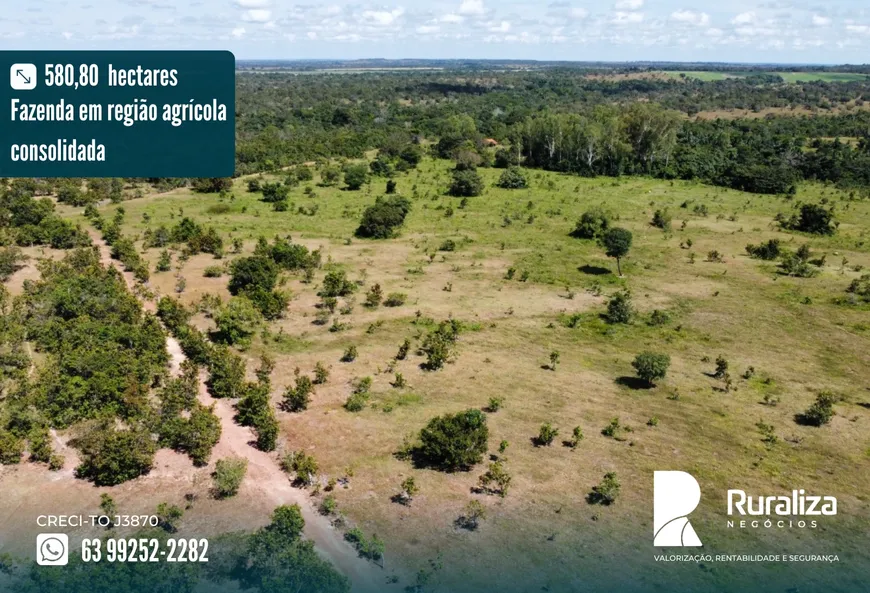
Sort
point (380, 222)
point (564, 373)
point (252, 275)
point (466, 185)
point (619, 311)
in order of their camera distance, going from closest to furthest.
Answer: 1. point (564, 373)
2. point (619, 311)
3. point (252, 275)
4. point (380, 222)
5. point (466, 185)

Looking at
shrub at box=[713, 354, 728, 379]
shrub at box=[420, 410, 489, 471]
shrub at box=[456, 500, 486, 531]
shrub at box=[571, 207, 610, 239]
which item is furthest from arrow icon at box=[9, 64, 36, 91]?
shrub at box=[571, 207, 610, 239]

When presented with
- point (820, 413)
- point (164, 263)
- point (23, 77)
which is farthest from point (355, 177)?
point (820, 413)

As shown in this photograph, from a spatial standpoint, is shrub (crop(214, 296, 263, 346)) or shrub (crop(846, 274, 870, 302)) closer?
shrub (crop(214, 296, 263, 346))

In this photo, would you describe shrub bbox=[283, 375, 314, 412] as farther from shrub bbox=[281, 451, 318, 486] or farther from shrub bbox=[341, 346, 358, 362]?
shrub bbox=[341, 346, 358, 362]

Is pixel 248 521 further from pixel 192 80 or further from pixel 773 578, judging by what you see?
pixel 192 80

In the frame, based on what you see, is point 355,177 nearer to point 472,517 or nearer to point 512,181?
point 512,181

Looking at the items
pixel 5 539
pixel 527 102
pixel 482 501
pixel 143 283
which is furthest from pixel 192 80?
pixel 527 102
